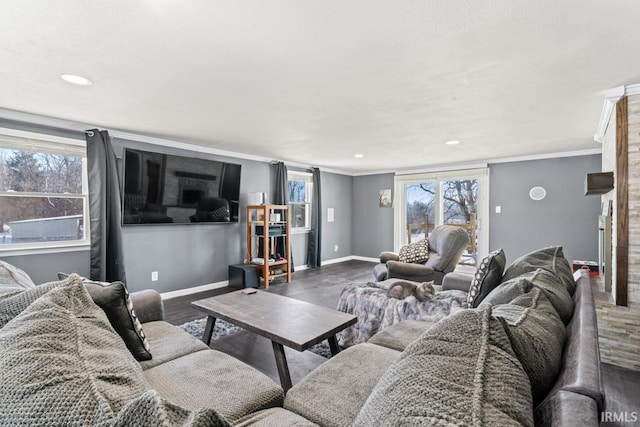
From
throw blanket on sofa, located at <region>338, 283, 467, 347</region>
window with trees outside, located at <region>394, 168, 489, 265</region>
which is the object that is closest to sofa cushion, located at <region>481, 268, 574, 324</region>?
throw blanket on sofa, located at <region>338, 283, 467, 347</region>

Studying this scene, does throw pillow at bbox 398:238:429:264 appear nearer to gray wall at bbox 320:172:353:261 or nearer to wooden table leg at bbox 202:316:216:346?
wooden table leg at bbox 202:316:216:346

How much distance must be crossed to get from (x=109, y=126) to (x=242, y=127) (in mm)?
1480

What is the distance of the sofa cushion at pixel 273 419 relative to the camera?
1.09m

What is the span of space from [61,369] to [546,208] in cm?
607

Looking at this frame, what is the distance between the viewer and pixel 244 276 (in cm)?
456

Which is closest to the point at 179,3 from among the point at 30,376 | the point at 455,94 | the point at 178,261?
the point at 30,376

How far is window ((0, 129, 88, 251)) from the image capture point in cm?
306

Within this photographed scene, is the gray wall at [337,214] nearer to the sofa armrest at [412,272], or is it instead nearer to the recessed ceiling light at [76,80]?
the sofa armrest at [412,272]

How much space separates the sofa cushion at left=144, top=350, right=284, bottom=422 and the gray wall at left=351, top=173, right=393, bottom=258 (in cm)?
569

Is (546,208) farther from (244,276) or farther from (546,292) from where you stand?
(244,276)

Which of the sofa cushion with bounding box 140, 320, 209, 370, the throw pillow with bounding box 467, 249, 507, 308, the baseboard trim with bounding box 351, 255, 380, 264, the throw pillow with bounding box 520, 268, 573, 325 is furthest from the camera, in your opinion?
the baseboard trim with bounding box 351, 255, 380, 264

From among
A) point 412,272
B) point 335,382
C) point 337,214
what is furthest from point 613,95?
point 337,214

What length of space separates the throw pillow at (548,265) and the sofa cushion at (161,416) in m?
1.77

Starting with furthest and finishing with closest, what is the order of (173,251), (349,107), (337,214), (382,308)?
(337,214), (173,251), (349,107), (382,308)
